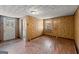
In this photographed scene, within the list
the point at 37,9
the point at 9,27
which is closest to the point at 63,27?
the point at 37,9

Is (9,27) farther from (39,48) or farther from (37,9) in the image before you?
(39,48)

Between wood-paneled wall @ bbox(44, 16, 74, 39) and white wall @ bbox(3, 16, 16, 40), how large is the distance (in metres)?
3.77

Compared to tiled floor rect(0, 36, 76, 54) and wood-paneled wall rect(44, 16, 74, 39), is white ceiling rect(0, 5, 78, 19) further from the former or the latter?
wood-paneled wall rect(44, 16, 74, 39)

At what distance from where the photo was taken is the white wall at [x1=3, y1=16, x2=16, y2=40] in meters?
5.27

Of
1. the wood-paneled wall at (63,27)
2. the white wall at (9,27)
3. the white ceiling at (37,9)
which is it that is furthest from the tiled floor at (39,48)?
the wood-paneled wall at (63,27)

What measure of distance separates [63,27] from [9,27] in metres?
4.44

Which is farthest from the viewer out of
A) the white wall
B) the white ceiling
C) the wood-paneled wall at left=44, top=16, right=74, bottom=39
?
the wood-paneled wall at left=44, top=16, right=74, bottom=39

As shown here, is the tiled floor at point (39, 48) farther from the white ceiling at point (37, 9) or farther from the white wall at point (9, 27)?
the white ceiling at point (37, 9)

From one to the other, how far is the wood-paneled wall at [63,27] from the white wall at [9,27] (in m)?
3.77

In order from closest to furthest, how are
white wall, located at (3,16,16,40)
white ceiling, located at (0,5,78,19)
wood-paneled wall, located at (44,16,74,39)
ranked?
white ceiling, located at (0,5,78,19) < white wall, located at (3,16,16,40) < wood-paneled wall, located at (44,16,74,39)

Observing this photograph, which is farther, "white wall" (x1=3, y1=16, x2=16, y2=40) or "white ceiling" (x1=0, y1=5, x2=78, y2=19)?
"white wall" (x1=3, y1=16, x2=16, y2=40)

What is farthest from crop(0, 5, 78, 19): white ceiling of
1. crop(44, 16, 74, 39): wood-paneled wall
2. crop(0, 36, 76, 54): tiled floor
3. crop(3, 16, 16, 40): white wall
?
crop(44, 16, 74, 39): wood-paneled wall

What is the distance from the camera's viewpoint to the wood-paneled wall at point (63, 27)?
5.77m
